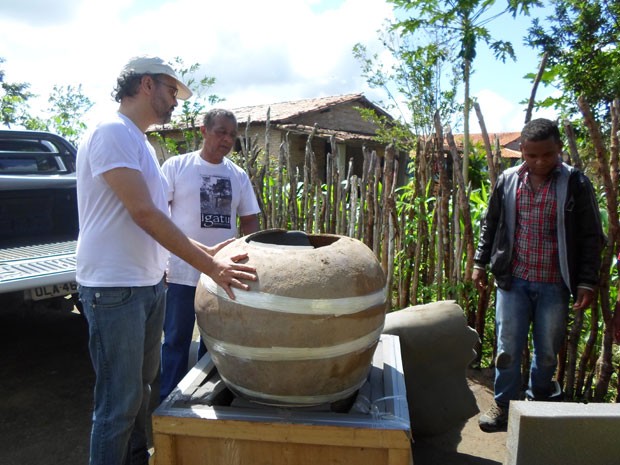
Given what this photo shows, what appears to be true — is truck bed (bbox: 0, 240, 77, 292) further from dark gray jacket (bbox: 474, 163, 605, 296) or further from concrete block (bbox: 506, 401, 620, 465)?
dark gray jacket (bbox: 474, 163, 605, 296)

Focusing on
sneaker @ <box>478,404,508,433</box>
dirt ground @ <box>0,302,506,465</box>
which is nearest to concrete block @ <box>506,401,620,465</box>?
dirt ground @ <box>0,302,506,465</box>

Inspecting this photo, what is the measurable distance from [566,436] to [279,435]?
1.10 meters

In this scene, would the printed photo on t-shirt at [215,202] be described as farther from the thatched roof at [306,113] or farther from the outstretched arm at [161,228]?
the thatched roof at [306,113]

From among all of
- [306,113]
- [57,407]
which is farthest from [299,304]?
[306,113]

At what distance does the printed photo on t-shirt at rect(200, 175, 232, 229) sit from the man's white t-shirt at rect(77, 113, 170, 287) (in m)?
1.02

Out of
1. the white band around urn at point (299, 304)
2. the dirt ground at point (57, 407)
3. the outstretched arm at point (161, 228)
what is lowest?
the dirt ground at point (57, 407)

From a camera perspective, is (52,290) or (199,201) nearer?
(199,201)

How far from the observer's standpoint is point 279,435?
1871 mm

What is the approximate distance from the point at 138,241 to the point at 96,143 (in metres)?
0.41

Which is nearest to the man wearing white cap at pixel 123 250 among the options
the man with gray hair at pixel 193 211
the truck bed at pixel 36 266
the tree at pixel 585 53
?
the man with gray hair at pixel 193 211

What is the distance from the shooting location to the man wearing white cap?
1.87m

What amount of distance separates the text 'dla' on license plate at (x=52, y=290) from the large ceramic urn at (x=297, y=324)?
6.42 feet

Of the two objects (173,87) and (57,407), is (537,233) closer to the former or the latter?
(173,87)

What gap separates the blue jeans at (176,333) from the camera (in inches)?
118
